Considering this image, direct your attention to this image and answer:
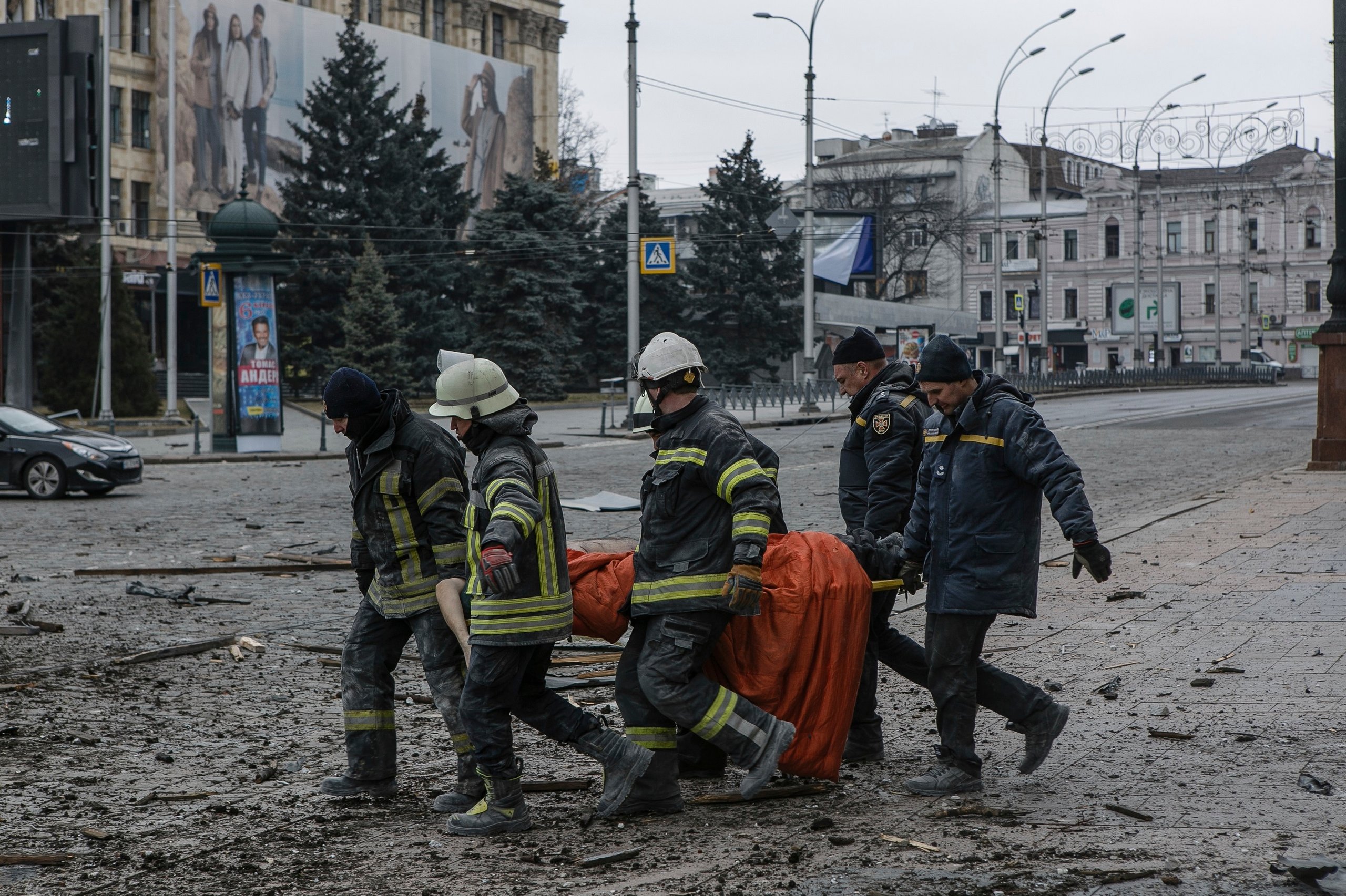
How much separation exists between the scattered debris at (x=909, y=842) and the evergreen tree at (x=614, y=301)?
52447 millimetres

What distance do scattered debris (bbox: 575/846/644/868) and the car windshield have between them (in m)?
16.9

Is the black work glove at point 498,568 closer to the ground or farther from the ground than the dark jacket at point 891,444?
closer to the ground

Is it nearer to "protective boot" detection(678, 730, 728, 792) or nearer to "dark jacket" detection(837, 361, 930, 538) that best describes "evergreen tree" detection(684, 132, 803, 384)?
"dark jacket" detection(837, 361, 930, 538)

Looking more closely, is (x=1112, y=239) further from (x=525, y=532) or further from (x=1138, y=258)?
(x=525, y=532)

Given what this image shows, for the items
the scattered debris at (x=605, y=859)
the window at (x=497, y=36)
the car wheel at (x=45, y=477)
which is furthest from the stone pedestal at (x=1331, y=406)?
the window at (x=497, y=36)

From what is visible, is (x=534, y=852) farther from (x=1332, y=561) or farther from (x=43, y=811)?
(x=1332, y=561)

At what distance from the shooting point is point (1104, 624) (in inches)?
354

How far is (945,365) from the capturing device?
18.0 feet

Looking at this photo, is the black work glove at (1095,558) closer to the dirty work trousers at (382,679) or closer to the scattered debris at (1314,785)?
the scattered debris at (1314,785)

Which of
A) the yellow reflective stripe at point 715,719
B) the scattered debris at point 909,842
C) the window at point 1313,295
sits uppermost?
the window at point 1313,295

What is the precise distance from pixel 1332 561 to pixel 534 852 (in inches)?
330

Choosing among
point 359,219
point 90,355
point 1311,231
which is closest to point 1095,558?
point 90,355

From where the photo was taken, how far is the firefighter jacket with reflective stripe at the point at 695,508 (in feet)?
16.8

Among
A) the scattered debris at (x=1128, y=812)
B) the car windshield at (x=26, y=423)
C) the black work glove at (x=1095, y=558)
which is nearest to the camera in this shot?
the scattered debris at (x=1128, y=812)
